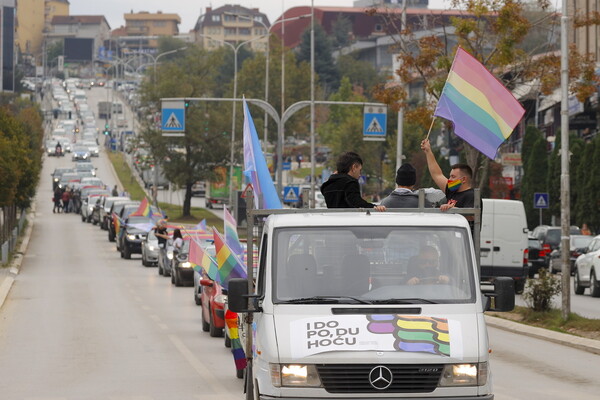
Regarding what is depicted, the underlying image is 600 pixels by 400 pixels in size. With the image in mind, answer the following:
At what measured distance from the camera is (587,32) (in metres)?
69.0

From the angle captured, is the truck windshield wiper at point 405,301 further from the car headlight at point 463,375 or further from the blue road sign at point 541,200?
the blue road sign at point 541,200

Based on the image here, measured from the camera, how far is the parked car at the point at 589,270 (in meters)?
33.2

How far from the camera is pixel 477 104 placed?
1354 cm

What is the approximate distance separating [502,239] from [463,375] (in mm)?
23949

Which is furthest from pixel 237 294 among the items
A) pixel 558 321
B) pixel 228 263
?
pixel 558 321

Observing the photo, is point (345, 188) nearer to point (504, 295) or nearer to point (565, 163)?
point (504, 295)

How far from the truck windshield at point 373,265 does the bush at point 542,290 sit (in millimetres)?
13767

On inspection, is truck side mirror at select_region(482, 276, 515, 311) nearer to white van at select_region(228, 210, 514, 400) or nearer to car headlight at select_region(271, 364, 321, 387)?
white van at select_region(228, 210, 514, 400)

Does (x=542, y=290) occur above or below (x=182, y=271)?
above

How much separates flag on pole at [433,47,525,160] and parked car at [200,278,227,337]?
7.45 meters

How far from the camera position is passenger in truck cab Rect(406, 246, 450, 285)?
1030 centimetres

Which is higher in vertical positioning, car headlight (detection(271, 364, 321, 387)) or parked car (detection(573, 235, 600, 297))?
car headlight (detection(271, 364, 321, 387))


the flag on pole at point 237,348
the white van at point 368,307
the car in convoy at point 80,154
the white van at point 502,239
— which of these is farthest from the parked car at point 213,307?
the car in convoy at point 80,154

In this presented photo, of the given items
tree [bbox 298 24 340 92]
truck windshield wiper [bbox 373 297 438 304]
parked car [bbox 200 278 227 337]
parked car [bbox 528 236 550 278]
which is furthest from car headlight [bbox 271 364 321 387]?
tree [bbox 298 24 340 92]
